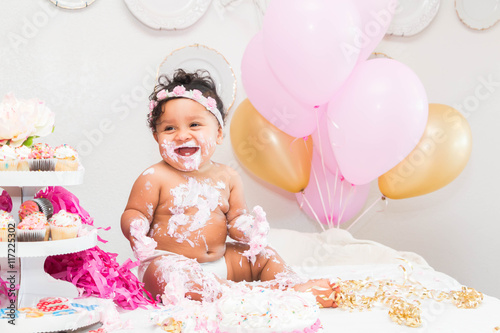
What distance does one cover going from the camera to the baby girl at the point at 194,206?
1607 mm

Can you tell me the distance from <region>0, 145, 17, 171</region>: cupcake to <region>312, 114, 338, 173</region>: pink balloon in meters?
1.19

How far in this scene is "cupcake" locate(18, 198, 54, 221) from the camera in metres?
1.13

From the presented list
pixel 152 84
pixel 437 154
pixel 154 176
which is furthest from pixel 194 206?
pixel 437 154

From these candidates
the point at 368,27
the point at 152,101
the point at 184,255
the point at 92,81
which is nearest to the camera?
the point at 184,255

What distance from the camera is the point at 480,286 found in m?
2.39

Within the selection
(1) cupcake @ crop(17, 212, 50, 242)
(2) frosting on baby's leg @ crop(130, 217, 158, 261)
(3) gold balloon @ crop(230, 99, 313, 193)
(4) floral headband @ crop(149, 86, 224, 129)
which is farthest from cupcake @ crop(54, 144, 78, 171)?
(3) gold balloon @ crop(230, 99, 313, 193)

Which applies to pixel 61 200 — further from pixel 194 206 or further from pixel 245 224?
pixel 245 224

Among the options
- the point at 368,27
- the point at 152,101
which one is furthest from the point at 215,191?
the point at 368,27

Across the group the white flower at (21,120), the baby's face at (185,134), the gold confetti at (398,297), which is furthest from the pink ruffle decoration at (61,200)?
the gold confetti at (398,297)

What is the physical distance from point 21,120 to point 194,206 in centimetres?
62

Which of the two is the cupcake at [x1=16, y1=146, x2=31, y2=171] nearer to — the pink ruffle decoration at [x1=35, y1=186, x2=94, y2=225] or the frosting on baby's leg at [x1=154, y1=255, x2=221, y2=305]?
the pink ruffle decoration at [x1=35, y1=186, x2=94, y2=225]

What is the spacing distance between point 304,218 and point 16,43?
4.91ft

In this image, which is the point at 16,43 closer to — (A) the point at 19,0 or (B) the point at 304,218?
(A) the point at 19,0

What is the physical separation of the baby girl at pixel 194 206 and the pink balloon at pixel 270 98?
0.23m
